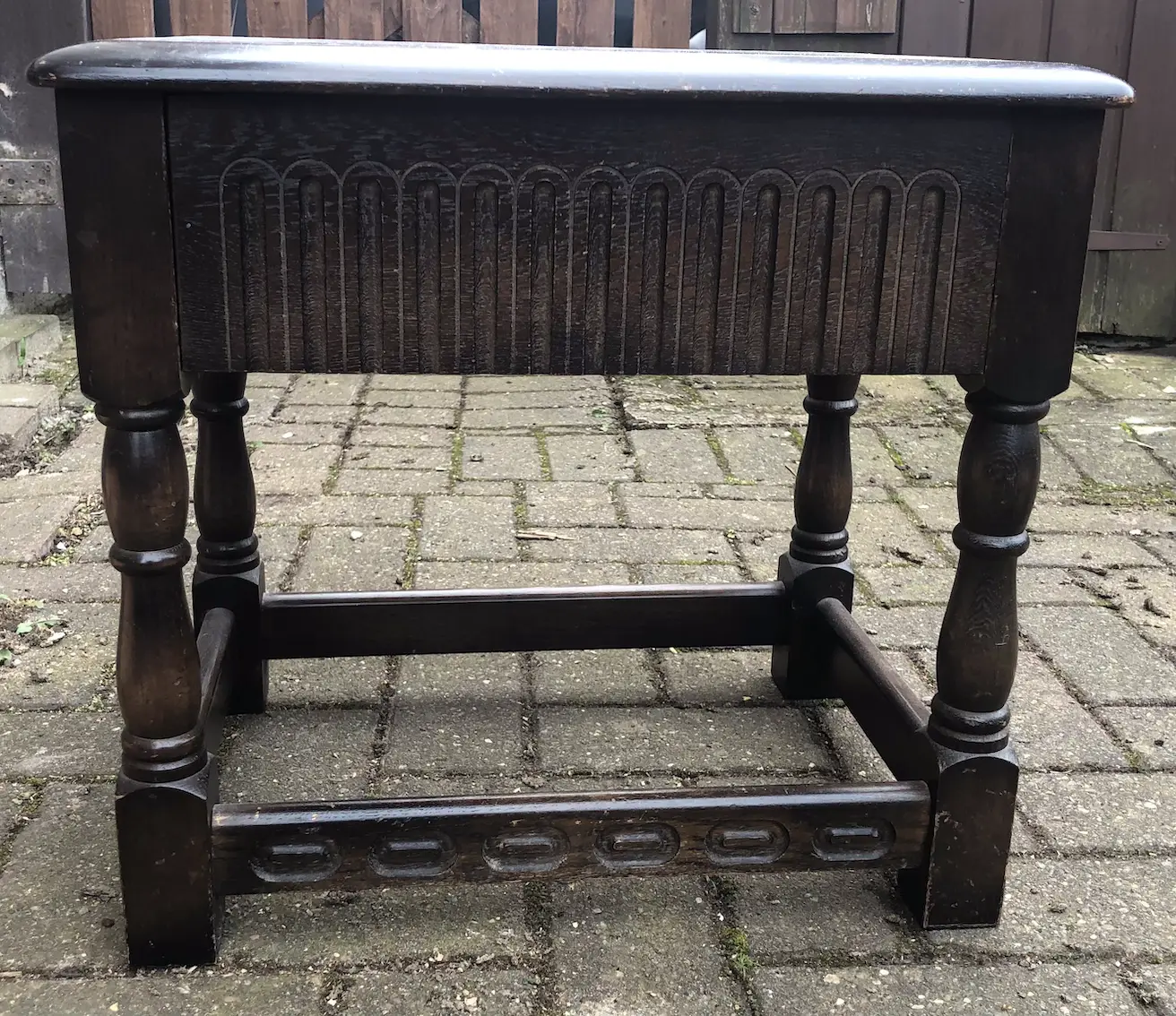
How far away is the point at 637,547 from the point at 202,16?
248cm

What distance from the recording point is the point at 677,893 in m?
1.57

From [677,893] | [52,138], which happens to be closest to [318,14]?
[52,138]

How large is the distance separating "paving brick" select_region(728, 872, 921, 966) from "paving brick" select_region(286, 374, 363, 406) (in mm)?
2500

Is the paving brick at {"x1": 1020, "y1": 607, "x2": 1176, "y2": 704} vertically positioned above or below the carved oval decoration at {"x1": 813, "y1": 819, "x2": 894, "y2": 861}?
below

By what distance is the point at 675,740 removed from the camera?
1.94 metres

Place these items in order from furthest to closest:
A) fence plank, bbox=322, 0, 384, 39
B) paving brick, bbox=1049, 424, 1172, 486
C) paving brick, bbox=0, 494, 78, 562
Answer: fence plank, bbox=322, 0, 384, 39
paving brick, bbox=1049, 424, 1172, 486
paving brick, bbox=0, 494, 78, 562

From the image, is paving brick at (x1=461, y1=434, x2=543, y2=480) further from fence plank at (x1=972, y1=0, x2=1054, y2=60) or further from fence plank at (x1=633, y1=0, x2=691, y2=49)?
fence plank at (x1=972, y1=0, x2=1054, y2=60)

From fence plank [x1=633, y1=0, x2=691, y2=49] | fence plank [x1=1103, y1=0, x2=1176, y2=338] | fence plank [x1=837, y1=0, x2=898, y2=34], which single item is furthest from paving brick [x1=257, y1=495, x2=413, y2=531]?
fence plank [x1=1103, y1=0, x2=1176, y2=338]

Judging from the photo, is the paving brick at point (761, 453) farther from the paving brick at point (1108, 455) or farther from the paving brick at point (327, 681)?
the paving brick at point (327, 681)

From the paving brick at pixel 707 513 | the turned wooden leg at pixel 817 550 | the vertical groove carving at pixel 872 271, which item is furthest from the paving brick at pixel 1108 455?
the vertical groove carving at pixel 872 271

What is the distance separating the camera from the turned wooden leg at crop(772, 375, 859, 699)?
201cm

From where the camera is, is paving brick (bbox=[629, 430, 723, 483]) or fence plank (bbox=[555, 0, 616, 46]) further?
fence plank (bbox=[555, 0, 616, 46])

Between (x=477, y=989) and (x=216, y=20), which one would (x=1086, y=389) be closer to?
(x=216, y=20)

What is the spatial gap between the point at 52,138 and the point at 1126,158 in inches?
143
